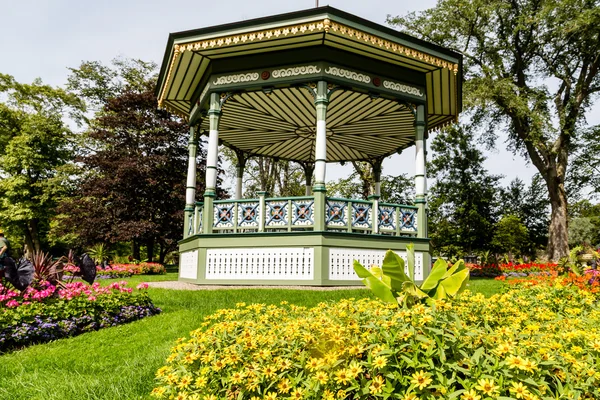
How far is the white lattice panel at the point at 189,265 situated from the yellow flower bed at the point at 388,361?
303 inches

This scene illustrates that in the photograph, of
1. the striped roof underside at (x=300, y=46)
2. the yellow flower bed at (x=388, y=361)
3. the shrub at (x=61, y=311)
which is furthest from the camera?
the striped roof underside at (x=300, y=46)

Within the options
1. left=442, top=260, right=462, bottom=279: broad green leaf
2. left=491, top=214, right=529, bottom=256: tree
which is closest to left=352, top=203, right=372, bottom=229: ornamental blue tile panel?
left=442, top=260, right=462, bottom=279: broad green leaf

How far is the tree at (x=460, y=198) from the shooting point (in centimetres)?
2611

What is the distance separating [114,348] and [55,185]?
29.4 meters

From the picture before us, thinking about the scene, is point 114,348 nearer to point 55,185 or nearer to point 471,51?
point 471,51

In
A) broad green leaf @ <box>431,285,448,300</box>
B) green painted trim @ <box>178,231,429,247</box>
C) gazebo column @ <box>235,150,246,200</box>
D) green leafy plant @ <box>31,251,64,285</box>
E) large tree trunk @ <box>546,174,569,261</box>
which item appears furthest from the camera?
large tree trunk @ <box>546,174,569,261</box>

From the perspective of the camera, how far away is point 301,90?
10859 mm

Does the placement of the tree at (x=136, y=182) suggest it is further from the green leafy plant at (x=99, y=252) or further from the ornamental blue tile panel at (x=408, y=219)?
the ornamental blue tile panel at (x=408, y=219)

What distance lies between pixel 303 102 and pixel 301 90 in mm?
1028

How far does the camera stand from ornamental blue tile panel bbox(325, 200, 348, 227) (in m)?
9.16

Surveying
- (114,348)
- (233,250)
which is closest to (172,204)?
(233,250)

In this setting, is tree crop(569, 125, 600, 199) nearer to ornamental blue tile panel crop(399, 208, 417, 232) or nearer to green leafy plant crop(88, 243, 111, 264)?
ornamental blue tile panel crop(399, 208, 417, 232)

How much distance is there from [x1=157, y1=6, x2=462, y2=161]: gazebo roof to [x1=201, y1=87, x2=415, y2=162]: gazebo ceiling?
0.18ft

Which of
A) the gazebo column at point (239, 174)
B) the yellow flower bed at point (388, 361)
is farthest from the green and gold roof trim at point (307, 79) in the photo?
the yellow flower bed at point (388, 361)
